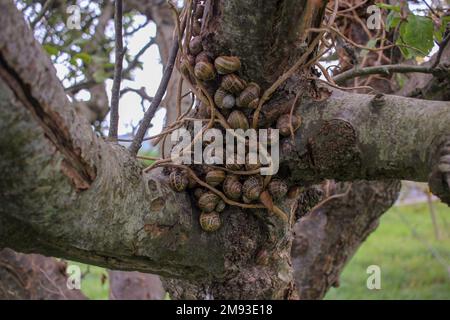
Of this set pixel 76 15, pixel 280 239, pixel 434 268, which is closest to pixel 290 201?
pixel 280 239

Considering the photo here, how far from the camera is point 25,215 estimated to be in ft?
2.44

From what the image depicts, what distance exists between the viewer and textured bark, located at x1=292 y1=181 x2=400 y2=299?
177cm

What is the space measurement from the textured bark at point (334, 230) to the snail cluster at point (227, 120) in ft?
2.66

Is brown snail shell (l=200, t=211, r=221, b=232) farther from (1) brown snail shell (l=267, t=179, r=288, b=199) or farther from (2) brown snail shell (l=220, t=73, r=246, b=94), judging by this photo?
(2) brown snail shell (l=220, t=73, r=246, b=94)

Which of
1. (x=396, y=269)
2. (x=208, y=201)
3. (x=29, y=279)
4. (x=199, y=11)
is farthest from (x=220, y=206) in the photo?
(x=396, y=269)

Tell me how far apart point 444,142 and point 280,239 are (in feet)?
1.25

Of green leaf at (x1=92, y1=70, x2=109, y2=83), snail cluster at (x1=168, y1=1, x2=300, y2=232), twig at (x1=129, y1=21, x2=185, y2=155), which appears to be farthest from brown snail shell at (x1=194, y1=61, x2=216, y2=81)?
green leaf at (x1=92, y1=70, x2=109, y2=83)

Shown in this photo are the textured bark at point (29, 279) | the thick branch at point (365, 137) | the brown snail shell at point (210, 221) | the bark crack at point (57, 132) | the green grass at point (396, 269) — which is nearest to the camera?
the bark crack at point (57, 132)

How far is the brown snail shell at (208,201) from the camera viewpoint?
0.99 metres

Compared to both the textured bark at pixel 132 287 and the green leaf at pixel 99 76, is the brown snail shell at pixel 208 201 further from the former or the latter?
the textured bark at pixel 132 287

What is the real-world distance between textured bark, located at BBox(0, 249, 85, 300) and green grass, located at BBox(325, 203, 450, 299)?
2.55 metres

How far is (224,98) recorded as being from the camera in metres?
0.97

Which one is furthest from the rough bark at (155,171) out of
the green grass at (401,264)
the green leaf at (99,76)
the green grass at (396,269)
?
the green grass at (401,264)
